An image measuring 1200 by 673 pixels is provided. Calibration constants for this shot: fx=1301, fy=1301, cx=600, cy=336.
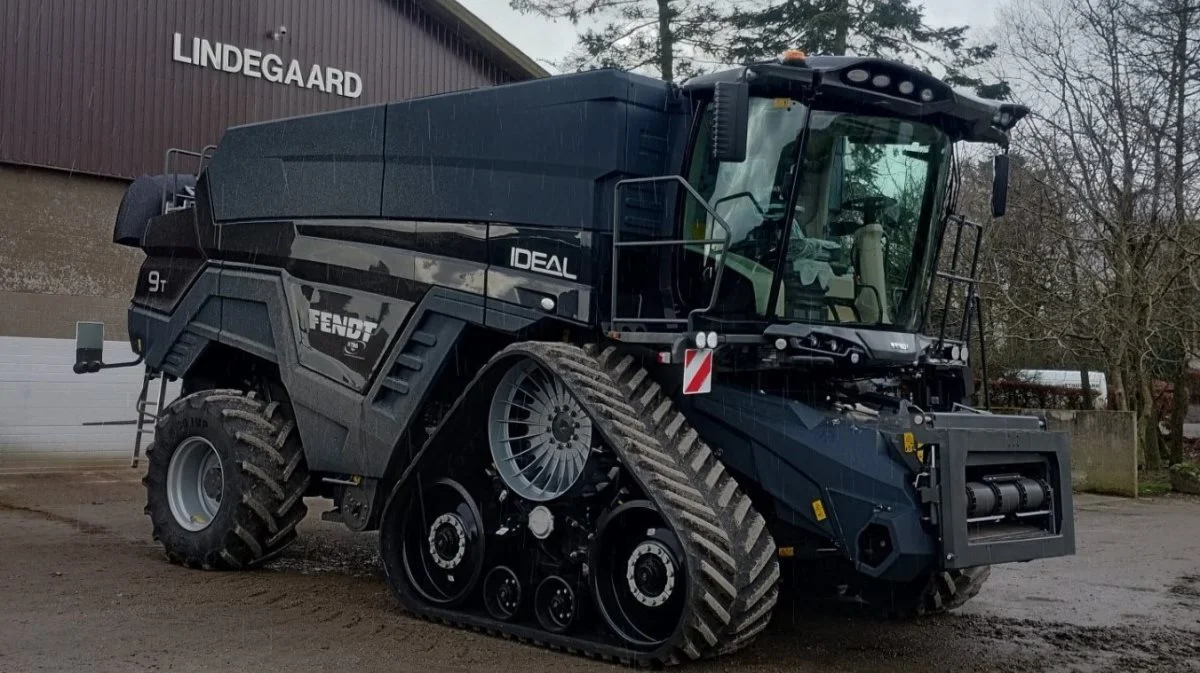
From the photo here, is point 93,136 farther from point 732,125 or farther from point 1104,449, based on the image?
point 1104,449

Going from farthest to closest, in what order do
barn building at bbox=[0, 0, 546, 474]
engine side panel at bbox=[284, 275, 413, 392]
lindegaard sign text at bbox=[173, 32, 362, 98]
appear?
lindegaard sign text at bbox=[173, 32, 362, 98] → barn building at bbox=[0, 0, 546, 474] → engine side panel at bbox=[284, 275, 413, 392]

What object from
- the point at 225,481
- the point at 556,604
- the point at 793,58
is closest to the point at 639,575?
the point at 556,604

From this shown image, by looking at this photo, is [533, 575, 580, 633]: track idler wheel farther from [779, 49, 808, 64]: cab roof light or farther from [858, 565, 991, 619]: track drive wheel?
[779, 49, 808, 64]: cab roof light

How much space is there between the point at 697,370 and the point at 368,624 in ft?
8.84

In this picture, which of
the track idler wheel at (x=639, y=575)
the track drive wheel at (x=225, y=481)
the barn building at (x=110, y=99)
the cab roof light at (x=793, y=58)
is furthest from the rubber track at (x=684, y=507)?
the barn building at (x=110, y=99)

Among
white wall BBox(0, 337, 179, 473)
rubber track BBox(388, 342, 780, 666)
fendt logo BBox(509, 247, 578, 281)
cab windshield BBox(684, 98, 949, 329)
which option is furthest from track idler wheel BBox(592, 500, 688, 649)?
white wall BBox(0, 337, 179, 473)

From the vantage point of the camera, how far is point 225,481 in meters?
9.75

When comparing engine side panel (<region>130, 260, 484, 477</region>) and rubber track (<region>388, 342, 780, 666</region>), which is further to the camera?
engine side panel (<region>130, 260, 484, 477</region>)

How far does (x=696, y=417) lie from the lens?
7777 millimetres

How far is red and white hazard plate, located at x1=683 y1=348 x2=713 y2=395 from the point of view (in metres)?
7.28

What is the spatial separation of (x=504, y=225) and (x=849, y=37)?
18.0 metres

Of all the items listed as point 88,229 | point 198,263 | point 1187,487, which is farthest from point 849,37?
point 198,263

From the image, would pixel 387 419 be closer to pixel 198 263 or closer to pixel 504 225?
pixel 504 225

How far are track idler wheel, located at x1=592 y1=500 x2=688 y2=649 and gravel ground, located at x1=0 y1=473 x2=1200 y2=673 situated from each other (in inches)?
11.7
